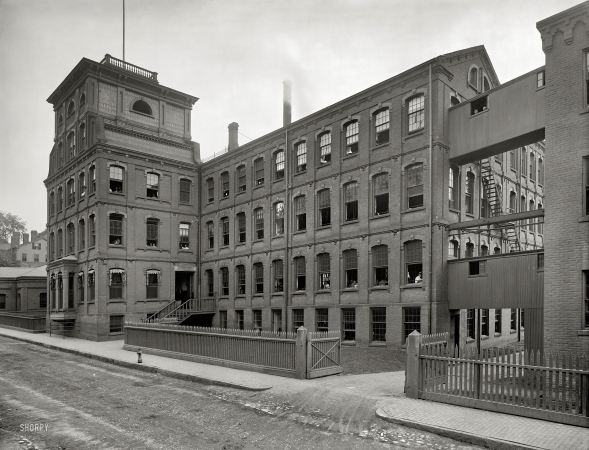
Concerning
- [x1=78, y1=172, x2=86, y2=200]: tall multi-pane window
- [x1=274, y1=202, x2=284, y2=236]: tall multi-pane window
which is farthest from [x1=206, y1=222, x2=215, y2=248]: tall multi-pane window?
[x1=78, y1=172, x2=86, y2=200]: tall multi-pane window

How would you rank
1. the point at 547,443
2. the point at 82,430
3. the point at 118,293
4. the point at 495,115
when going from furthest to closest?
1. the point at 118,293
2. the point at 495,115
3. the point at 82,430
4. the point at 547,443

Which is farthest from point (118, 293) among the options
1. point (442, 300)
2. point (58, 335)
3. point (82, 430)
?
point (82, 430)

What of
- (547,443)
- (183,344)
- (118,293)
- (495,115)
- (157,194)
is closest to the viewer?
(547,443)

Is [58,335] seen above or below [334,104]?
below

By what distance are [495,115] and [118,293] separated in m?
24.2

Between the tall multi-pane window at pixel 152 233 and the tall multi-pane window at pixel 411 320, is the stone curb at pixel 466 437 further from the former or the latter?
the tall multi-pane window at pixel 152 233

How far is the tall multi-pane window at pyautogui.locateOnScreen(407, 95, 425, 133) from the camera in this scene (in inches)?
866

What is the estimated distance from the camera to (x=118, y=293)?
30.7 metres

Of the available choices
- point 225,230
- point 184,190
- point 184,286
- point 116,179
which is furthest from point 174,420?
point 184,190

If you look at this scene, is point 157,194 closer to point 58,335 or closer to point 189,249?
point 189,249

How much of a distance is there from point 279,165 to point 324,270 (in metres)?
7.49

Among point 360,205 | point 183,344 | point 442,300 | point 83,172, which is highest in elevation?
point 83,172

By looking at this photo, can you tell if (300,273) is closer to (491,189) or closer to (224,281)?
(224,281)

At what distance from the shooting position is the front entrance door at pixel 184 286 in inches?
1383
